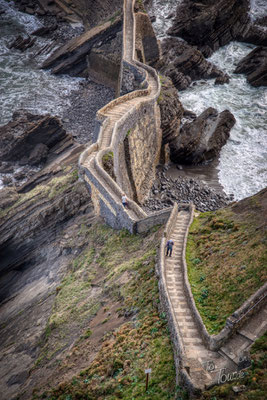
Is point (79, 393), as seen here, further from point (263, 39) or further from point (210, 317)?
point (263, 39)

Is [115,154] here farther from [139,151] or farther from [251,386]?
[251,386]

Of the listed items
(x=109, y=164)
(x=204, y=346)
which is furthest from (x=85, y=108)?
(x=204, y=346)

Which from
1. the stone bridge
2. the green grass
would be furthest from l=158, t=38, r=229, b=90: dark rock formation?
the green grass

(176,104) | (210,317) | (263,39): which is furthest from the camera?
(263,39)

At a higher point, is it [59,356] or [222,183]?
[59,356]

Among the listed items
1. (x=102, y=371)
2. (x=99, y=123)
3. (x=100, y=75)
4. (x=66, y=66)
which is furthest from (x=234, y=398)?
(x=66, y=66)
